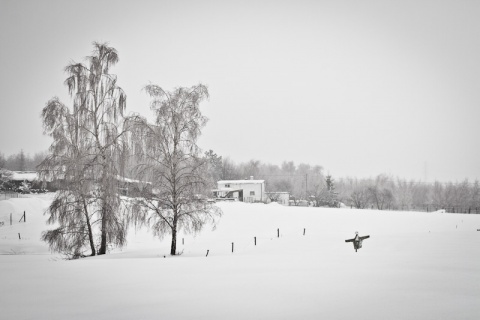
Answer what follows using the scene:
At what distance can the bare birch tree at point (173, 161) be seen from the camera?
20.3 m

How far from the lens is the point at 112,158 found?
19.1m

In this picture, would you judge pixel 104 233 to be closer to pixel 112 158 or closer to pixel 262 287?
pixel 112 158

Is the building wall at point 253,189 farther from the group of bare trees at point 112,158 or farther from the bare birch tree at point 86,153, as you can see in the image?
the bare birch tree at point 86,153

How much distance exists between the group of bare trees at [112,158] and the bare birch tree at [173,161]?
62 millimetres

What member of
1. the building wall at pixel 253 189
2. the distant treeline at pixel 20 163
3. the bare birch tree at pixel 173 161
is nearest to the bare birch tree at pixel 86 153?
the bare birch tree at pixel 173 161

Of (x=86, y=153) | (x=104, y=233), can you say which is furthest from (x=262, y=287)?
(x=86, y=153)

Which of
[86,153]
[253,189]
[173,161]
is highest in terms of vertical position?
[86,153]

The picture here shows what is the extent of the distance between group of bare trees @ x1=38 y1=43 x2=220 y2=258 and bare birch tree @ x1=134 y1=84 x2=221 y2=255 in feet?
0.20

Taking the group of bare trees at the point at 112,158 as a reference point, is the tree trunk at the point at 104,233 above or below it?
below

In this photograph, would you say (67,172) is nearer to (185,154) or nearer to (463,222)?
(185,154)

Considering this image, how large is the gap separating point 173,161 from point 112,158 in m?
3.58

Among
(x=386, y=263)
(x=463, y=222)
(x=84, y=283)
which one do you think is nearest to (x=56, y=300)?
(x=84, y=283)

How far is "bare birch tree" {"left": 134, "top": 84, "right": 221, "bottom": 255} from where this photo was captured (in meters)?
Answer: 20.3

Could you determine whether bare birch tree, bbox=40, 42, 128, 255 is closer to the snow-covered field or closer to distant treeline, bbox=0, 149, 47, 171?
the snow-covered field
